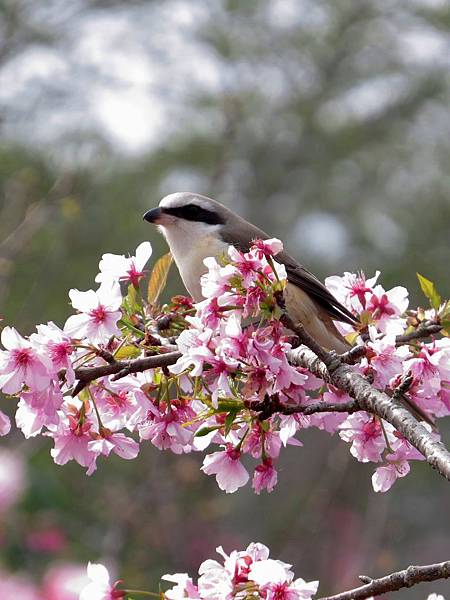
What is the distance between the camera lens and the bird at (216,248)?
2.94 metres

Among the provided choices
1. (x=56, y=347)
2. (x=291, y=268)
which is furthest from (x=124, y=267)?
(x=291, y=268)

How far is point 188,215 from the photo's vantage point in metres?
3.17

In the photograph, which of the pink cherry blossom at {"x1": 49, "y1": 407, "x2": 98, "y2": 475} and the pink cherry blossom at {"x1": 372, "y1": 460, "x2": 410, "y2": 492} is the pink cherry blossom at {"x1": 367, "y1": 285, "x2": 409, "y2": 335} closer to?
the pink cherry blossom at {"x1": 372, "y1": 460, "x2": 410, "y2": 492}

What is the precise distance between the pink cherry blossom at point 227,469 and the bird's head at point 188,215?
121 centimetres

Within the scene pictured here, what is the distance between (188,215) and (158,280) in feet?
3.47

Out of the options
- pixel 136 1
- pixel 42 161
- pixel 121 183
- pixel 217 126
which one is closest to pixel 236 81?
pixel 217 126

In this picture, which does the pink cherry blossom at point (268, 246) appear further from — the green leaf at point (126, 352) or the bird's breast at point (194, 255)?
the bird's breast at point (194, 255)

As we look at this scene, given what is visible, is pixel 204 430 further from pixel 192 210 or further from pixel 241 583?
pixel 192 210

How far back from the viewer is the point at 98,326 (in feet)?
5.85

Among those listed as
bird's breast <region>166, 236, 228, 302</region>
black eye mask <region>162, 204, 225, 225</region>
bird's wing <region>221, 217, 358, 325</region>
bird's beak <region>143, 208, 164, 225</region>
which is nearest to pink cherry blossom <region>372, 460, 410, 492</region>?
bird's wing <region>221, 217, 358, 325</region>

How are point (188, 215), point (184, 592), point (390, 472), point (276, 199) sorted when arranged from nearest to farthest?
point (184, 592) < point (390, 472) < point (188, 215) < point (276, 199)

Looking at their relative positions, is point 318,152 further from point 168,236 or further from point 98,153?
point 168,236

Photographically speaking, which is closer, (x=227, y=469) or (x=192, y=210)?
(x=227, y=469)

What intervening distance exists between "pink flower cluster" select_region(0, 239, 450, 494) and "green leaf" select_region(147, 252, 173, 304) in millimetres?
38
